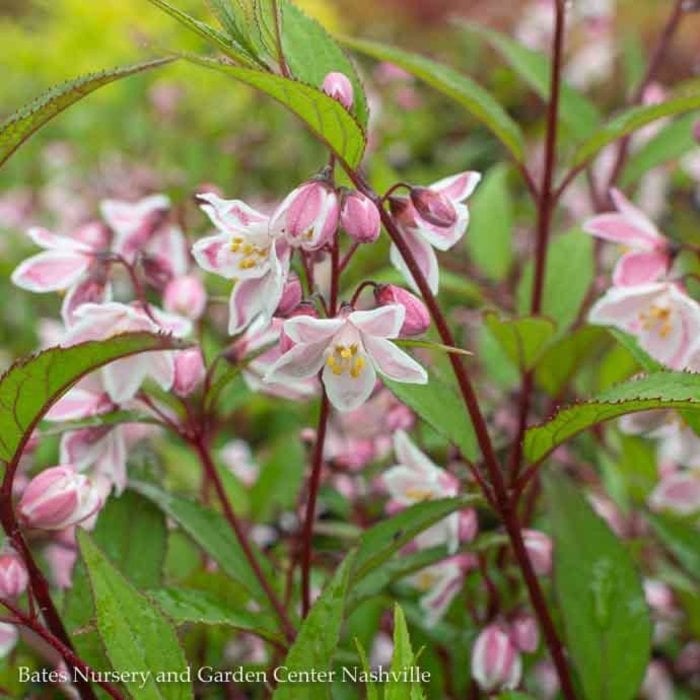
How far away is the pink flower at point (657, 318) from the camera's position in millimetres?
1034

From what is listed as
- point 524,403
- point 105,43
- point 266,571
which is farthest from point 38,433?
point 105,43

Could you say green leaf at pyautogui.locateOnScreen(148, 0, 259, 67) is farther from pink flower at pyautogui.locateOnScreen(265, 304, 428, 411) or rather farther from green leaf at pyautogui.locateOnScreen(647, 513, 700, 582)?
green leaf at pyautogui.locateOnScreen(647, 513, 700, 582)

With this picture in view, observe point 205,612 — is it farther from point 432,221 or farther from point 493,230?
point 493,230

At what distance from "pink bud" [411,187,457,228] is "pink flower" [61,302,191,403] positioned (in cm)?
21

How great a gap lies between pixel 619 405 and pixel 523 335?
0.27 m

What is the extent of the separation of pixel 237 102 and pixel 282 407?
1.80 m

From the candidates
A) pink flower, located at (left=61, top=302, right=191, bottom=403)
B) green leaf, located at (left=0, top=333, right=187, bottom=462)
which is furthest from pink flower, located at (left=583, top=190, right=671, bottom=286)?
green leaf, located at (left=0, top=333, right=187, bottom=462)

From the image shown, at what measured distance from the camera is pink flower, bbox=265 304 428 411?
788 millimetres

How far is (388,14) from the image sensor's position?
5898 mm

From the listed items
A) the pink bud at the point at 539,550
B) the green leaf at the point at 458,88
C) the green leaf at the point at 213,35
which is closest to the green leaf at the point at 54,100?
the green leaf at the point at 213,35

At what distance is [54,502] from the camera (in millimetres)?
852

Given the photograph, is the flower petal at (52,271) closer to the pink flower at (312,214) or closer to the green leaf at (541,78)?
the pink flower at (312,214)

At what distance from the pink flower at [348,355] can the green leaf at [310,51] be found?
0.61 ft

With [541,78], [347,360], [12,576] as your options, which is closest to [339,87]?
[347,360]
